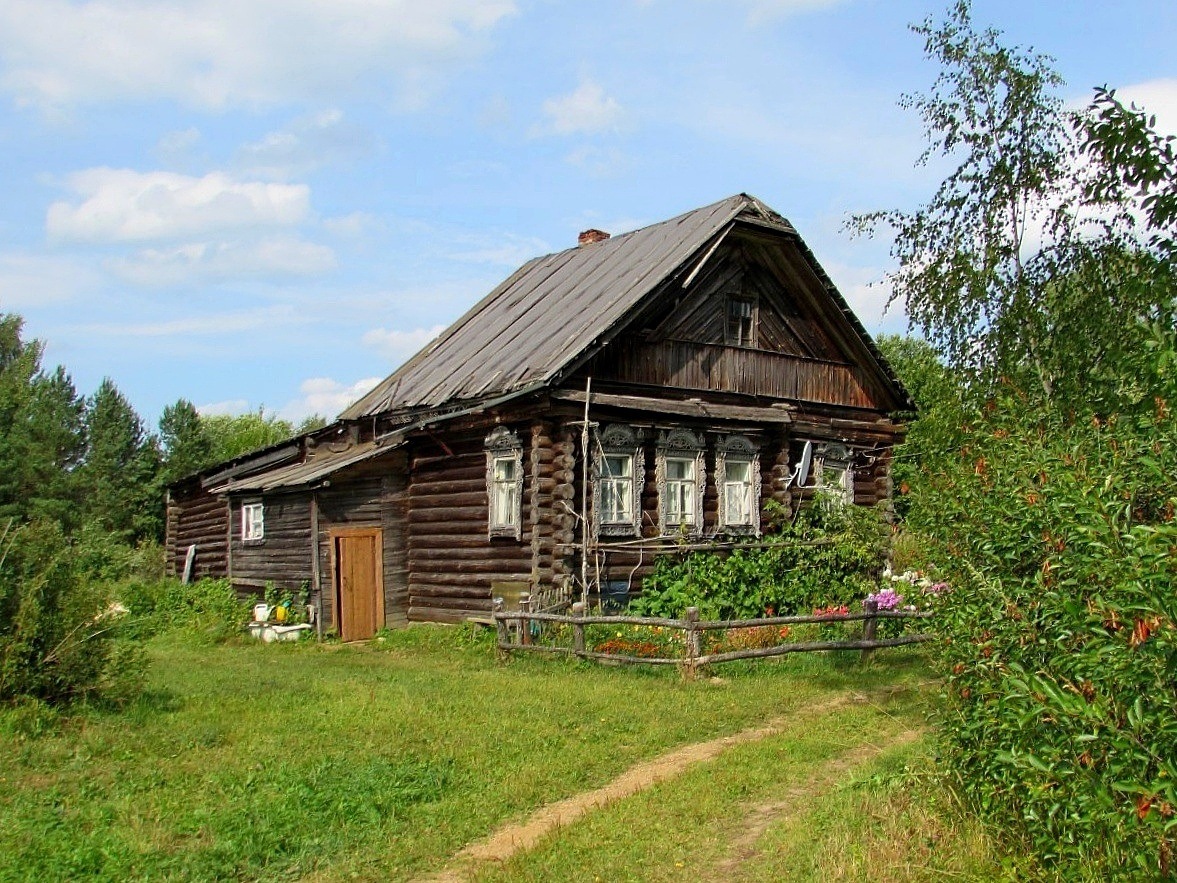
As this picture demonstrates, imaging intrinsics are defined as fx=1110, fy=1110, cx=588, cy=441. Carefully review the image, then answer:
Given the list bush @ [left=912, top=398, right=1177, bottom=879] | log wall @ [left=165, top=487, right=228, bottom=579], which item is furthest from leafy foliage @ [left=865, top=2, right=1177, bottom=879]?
log wall @ [left=165, top=487, right=228, bottom=579]

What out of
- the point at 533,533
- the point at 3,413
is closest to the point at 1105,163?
the point at 533,533

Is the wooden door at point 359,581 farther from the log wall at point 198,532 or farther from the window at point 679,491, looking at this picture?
the log wall at point 198,532

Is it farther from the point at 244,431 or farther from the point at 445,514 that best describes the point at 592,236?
the point at 244,431

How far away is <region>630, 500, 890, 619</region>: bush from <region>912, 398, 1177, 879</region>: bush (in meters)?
10.4

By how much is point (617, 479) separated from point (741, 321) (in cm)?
436

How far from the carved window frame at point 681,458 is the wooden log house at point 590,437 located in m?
0.03

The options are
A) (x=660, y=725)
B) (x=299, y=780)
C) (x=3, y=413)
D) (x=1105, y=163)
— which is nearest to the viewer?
(x=1105, y=163)

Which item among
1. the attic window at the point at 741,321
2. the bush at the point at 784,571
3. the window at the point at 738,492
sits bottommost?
the bush at the point at 784,571

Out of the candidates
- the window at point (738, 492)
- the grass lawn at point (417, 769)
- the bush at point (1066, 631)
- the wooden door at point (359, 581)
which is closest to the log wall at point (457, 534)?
the wooden door at point (359, 581)

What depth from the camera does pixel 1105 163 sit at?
267 inches

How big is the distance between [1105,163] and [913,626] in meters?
9.19

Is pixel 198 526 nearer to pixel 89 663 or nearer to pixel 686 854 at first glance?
pixel 89 663

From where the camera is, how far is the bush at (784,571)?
17.6 metres

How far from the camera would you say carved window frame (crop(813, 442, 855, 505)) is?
68.1ft
